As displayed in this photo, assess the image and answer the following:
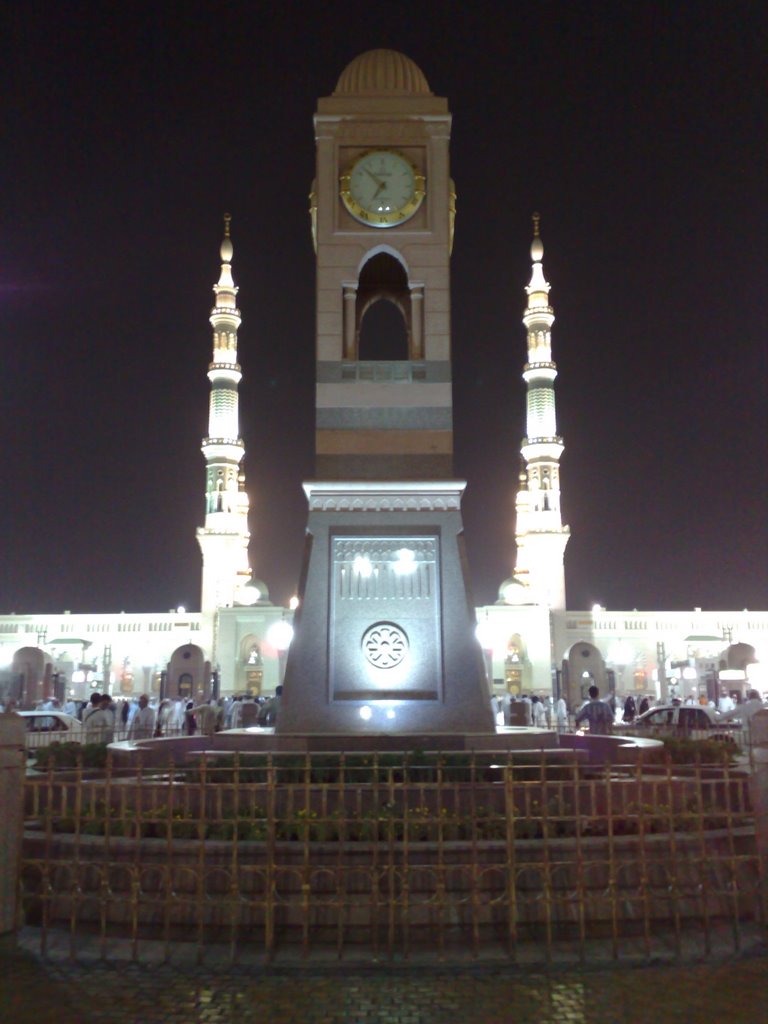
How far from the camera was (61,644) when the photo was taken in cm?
3922

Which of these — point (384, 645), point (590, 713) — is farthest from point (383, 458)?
point (590, 713)

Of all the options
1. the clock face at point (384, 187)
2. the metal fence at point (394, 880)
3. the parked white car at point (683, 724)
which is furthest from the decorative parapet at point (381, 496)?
the parked white car at point (683, 724)

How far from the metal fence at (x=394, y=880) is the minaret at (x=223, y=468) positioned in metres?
32.9

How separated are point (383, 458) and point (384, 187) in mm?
2881

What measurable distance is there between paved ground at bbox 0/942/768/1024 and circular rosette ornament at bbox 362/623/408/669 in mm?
4063

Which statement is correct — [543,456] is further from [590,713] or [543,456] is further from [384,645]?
[384,645]

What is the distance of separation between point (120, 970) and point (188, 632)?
36015 mm

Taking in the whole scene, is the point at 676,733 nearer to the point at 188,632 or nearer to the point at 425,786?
the point at 425,786

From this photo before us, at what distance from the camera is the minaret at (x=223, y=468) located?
1503 inches

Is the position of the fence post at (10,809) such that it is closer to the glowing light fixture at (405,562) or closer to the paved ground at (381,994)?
the paved ground at (381,994)

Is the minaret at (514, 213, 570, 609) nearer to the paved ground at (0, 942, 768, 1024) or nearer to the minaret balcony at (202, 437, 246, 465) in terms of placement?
the minaret balcony at (202, 437, 246, 465)

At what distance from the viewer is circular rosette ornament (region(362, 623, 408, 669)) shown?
8586 millimetres

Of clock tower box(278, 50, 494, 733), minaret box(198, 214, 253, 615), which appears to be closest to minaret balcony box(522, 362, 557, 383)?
minaret box(198, 214, 253, 615)

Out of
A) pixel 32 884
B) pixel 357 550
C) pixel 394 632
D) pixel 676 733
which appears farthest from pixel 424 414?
pixel 676 733
